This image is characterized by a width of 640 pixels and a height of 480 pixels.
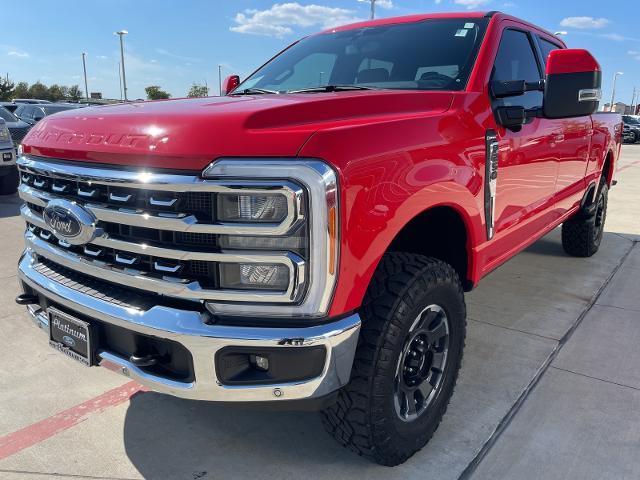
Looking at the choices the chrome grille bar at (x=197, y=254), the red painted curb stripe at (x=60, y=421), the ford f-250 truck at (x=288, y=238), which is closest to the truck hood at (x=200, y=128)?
the ford f-250 truck at (x=288, y=238)

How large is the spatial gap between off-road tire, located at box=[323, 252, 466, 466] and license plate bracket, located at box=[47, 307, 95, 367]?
0.95m

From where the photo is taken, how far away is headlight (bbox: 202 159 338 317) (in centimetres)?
169

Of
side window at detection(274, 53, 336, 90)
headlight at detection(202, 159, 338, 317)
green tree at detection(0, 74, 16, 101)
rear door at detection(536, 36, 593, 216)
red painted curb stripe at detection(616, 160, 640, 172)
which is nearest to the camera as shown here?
headlight at detection(202, 159, 338, 317)

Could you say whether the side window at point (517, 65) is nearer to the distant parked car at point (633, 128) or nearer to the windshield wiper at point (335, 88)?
the windshield wiper at point (335, 88)

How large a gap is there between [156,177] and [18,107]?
15.3m

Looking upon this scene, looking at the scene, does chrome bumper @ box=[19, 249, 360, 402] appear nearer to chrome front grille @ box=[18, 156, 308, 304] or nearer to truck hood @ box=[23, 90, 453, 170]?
chrome front grille @ box=[18, 156, 308, 304]

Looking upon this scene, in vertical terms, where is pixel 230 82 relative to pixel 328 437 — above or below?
above

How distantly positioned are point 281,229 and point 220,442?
4.17 ft

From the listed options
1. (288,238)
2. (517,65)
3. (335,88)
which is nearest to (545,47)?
(517,65)

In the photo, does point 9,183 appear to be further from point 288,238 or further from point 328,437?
point 288,238

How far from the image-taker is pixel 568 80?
109 inches

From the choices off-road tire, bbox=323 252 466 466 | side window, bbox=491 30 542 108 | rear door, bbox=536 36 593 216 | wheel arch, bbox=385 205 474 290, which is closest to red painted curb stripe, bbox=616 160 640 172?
rear door, bbox=536 36 593 216

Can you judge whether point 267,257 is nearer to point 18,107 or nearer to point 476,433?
point 476,433

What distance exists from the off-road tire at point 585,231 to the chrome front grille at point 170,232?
4521 mm
